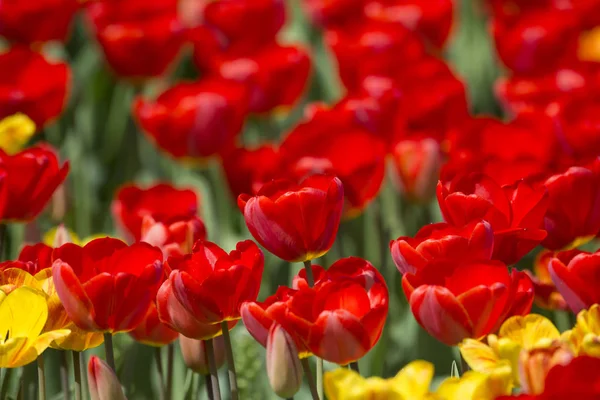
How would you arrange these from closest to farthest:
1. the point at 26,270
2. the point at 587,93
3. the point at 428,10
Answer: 1. the point at 26,270
2. the point at 587,93
3. the point at 428,10

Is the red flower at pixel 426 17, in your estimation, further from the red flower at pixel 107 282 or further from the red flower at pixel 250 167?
the red flower at pixel 107 282

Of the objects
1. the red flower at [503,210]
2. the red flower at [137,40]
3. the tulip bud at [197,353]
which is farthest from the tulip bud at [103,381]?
the red flower at [137,40]

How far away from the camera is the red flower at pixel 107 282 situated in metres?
0.93

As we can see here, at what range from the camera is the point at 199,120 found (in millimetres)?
1704

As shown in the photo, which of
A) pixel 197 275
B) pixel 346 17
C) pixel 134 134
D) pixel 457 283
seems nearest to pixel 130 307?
pixel 197 275

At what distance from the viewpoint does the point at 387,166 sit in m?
1.76

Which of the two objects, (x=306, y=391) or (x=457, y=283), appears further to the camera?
(x=306, y=391)

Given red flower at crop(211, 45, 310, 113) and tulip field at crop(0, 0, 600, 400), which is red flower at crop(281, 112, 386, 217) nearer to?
tulip field at crop(0, 0, 600, 400)

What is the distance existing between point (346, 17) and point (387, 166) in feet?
2.20

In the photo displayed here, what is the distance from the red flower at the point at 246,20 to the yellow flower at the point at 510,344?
1337 mm

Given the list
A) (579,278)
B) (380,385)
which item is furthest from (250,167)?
(380,385)

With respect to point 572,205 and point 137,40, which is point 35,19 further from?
point 572,205

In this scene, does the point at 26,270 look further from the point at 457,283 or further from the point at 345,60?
the point at 345,60

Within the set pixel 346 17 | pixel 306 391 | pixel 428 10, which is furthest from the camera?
pixel 346 17
